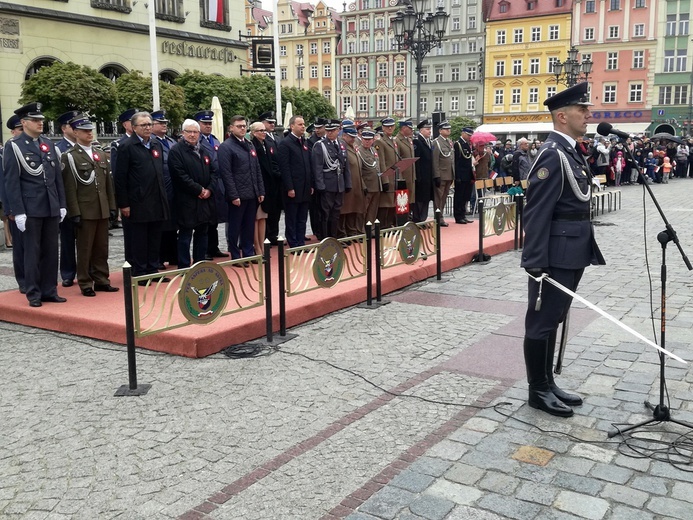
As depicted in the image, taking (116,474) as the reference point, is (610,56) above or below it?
above

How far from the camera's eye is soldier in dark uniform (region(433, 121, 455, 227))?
13.9m

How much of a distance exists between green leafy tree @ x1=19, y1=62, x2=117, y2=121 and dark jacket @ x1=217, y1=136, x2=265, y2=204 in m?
12.3

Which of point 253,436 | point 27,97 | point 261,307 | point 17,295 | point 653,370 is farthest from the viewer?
point 27,97

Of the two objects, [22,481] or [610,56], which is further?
[610,56]

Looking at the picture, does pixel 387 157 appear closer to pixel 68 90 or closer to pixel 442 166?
pixel 442 166

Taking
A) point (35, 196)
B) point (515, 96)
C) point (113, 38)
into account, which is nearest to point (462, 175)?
point (35, 196)

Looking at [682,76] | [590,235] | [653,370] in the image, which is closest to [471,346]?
[653,370]

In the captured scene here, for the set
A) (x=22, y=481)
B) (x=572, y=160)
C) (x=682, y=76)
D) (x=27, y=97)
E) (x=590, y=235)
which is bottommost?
(x=22, y=481)

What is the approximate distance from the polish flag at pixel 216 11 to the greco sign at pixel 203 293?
99.0 feet

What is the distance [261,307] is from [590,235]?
384 centimetres

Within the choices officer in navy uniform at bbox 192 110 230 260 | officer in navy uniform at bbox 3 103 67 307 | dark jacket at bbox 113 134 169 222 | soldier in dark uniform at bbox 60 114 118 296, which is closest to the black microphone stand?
dark jacket at bbox 113 134 169 222

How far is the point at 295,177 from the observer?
1076 centimetres

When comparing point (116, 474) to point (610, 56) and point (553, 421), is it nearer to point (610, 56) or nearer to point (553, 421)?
point (553, 421)

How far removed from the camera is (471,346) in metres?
6.58
